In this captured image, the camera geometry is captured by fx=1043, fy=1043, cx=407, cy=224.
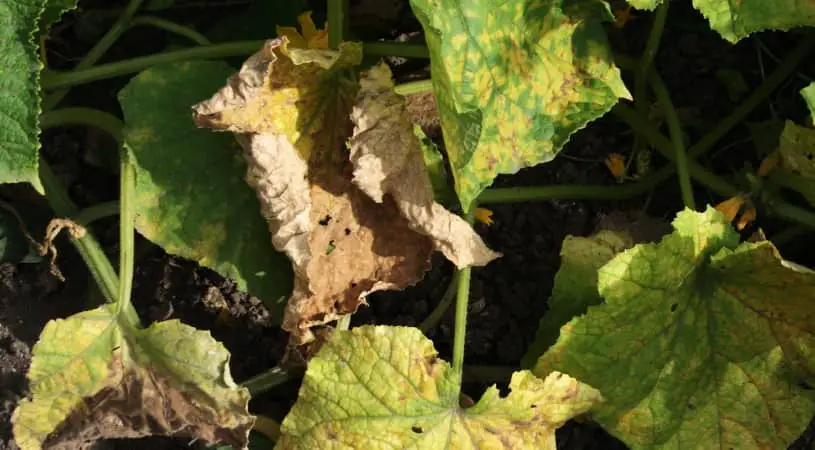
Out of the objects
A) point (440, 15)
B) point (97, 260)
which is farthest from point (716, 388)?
point (97, 260)

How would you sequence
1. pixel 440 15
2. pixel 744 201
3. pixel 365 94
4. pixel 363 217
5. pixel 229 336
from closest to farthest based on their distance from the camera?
pixel 440 15
pixel 365 94
pixel 363 217
pixel 744 201
pixel 229 336

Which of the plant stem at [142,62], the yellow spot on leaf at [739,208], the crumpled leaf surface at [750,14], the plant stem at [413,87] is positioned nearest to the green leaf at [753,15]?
the crumpled leaf surface at [750,14]

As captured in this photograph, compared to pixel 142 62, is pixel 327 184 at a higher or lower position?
lower

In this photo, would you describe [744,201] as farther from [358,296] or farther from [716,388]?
[358,296]

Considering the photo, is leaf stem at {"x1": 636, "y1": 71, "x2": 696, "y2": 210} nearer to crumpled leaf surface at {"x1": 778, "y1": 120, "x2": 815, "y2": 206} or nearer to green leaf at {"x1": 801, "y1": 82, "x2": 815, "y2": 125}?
crumpled leaf surface at {"x1": 778, "y1": 120, "x2": 815, "y2": 206}

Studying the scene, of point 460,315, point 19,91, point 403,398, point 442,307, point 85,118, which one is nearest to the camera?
point 19,91

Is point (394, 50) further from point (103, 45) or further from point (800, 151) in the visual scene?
point (800, 151)

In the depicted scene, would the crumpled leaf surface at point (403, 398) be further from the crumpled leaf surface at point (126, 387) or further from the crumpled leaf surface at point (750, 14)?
the crumpled leaf surface at point (750, 14)

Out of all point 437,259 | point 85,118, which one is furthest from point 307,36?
point 437,259
